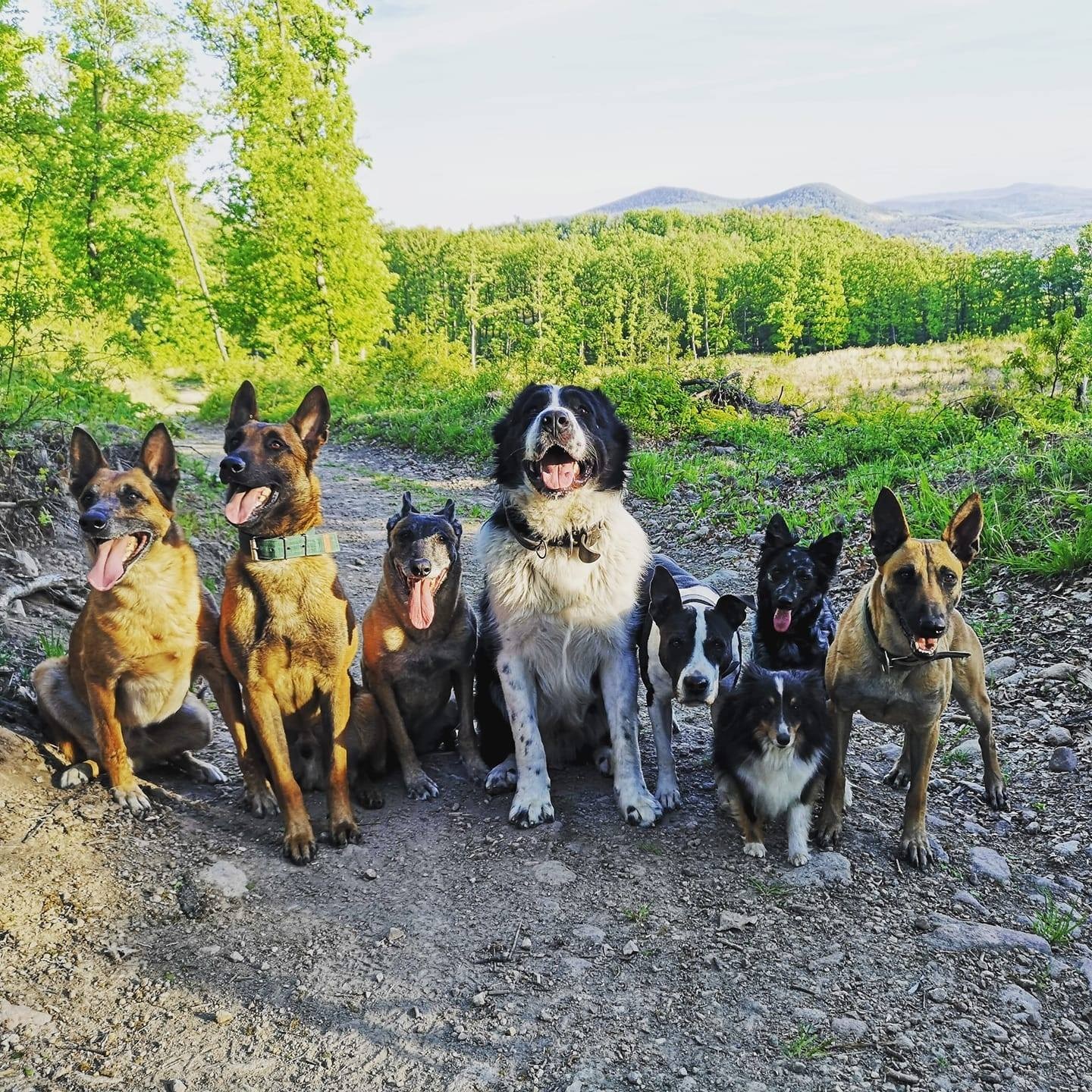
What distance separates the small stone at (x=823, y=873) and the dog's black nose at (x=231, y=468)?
2777 mm

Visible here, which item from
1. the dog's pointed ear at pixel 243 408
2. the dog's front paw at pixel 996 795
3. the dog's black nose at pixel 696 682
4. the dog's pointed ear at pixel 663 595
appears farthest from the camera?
the dog's front paw at pixel 996 795

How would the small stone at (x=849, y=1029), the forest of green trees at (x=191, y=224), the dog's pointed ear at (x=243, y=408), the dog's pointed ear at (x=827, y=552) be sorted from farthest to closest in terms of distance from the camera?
1. the forest of green trees at (x=191, y=224)
2. the dog's pointed ear at (x=827, y=552)
3. the dog's pointed ear at (x=243, y=408)
4. the small stone at (x=849, y=1029)

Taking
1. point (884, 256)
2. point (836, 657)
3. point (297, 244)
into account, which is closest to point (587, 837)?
point (836, 657)

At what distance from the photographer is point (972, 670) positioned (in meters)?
3.96

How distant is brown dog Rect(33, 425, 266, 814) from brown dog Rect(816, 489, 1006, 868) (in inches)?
104

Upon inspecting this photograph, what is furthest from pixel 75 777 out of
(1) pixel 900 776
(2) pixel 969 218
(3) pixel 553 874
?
(2) pixel 969 218

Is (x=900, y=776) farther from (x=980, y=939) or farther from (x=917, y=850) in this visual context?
(x=980, y=939)

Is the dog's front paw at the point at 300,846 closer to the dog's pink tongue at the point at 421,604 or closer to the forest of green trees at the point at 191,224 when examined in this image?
the dog's pink tongue at the point at 421,604

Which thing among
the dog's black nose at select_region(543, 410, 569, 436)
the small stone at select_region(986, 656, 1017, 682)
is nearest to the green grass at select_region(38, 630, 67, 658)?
the dog's black nose at select_region(543, 410, 569, 436)

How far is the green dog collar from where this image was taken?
353 cm

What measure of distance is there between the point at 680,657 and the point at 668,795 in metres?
0.69

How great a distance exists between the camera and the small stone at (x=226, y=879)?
3.24m

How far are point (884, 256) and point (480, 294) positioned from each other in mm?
30774

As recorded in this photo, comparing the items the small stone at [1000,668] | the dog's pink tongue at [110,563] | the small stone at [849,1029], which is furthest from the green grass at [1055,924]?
the dog's pink tongue at [110,563]
